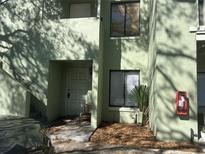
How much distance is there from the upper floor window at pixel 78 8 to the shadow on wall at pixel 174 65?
18.4 feet

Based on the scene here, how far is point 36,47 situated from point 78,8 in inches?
136

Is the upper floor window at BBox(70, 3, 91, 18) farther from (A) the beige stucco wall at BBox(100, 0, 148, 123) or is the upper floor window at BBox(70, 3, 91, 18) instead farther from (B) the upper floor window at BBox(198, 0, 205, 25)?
(B) the upper floor window at BBox(198, 0, 205, 25)

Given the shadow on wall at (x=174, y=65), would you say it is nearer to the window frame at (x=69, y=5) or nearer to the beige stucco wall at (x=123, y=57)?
the beige stucco wall at (x=123, y=57)

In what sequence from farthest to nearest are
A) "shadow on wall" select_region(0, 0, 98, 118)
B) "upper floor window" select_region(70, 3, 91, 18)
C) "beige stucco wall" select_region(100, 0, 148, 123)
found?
"upper floor window" select_region(70, 3, 91, 18), "beige stucco wall" select_region(100, 0, 148, 123), "shadow on wall" select_region(0, 0, 98, 118)

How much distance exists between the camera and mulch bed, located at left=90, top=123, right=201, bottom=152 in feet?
30.1

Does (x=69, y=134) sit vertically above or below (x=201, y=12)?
below

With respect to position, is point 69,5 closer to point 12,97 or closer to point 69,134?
point 12,97

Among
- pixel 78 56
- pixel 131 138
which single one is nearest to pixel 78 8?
pixel 78 56

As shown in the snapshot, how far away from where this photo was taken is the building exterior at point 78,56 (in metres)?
12.5

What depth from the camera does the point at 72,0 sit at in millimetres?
14766

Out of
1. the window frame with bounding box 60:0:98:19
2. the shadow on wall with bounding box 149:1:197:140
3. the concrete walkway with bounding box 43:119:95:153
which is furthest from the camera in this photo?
the window frame with bounding box 60:0:98:19

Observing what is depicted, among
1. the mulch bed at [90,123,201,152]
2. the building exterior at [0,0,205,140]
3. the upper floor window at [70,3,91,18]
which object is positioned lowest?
the mulch bed at [90,123,201,152]

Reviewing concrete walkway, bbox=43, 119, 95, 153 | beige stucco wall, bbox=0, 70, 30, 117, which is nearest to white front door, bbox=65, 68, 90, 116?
concrete walkway, bbox=43, 119, 95, 153

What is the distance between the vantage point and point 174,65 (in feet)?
32.1
